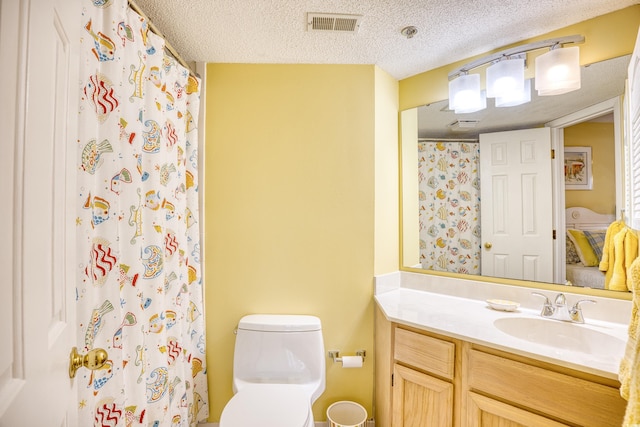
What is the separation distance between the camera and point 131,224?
1.08 meters

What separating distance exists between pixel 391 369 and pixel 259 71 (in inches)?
71.9

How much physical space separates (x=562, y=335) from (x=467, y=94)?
1.30m

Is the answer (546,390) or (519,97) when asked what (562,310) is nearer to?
(546,390)

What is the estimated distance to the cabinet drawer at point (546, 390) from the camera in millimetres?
880

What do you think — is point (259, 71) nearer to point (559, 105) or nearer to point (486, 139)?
point (486, 139)

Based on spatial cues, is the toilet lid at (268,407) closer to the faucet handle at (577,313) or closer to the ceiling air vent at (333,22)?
the faucet handle at (577,313)

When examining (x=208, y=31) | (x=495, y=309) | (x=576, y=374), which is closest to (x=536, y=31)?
(x=495, y=309)

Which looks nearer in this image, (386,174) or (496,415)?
(496,415)

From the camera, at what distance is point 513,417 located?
102 centimetres

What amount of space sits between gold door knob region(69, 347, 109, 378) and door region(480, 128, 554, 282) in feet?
5.78

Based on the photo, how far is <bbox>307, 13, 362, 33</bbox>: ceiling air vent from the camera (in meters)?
1.31

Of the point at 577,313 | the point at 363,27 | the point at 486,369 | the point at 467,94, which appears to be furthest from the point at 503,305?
the point at 363,27

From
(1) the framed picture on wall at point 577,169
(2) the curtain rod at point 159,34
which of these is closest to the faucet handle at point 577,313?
(1) the framed picture on wall at point 577,169

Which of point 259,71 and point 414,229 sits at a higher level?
point 259,71
